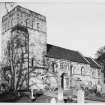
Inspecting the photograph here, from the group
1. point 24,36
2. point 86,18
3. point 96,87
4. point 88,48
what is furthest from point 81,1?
point 96,87

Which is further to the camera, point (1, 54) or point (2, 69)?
point (2, 69)

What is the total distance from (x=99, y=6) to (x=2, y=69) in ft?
17.8

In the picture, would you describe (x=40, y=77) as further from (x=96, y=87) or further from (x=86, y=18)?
(x=86, y=18)

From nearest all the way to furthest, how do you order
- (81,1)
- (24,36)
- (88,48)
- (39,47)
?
1. (81,1)
2. (88,48)
3. (24,36)
4. (39,47)

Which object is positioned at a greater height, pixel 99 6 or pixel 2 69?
pixel 99 6

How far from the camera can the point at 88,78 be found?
13633mm

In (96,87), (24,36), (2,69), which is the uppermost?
(24,36)

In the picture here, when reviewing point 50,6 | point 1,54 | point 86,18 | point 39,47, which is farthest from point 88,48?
point 1,54

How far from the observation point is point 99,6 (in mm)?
8438

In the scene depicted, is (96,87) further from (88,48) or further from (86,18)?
(86,18)

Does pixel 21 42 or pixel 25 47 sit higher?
pixel 21 42

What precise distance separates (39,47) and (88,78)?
4.59m

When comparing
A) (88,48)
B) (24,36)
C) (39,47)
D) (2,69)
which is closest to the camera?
(88,48)

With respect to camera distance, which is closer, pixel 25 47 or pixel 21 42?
pixel 21 42
